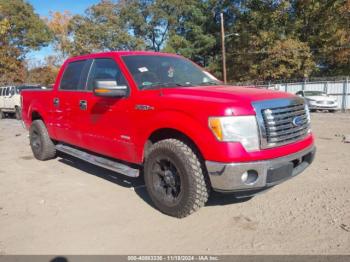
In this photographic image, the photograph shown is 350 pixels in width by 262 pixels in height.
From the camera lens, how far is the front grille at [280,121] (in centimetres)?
360

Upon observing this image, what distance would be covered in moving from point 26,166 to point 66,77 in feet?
6.27

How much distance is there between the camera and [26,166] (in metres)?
6.62

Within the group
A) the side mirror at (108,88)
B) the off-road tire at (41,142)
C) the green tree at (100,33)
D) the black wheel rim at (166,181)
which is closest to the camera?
the black wheel rim at (166,181)

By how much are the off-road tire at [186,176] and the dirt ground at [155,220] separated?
0.56ft

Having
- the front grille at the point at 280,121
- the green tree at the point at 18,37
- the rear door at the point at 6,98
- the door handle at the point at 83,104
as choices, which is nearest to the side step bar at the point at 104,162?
the door handle at the point at 83,104

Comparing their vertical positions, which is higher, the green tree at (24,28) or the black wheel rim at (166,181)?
the green tree at (24,28)

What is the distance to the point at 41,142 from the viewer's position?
6773 mm

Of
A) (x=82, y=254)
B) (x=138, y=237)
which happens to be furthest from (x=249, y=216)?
(x=82, y=254)

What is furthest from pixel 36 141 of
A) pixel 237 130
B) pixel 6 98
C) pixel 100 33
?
pixel 100 33

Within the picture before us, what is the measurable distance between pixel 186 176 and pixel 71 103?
2754 mm

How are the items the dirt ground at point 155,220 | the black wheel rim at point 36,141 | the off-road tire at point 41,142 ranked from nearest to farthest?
the dirt ground at point 155,220, the off-road tire at point 41,142, the black wheel rim at point 36,141

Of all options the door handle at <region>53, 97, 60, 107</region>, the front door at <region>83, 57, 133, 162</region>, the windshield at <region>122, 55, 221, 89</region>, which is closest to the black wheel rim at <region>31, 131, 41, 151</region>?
the door handle at <region>53, 97, 60, 107</region>

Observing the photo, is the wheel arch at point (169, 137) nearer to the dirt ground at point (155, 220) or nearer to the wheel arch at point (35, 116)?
the dirt ground at point (155, 220)

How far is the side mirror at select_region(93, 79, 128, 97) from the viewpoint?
433cm
